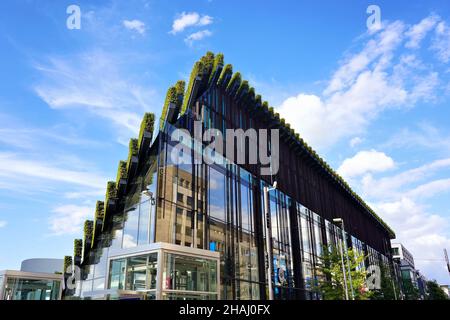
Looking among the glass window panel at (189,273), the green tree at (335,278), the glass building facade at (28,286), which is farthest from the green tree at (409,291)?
the glass building facade at (28,286)

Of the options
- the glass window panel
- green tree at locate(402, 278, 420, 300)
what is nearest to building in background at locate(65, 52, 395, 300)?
the glass window panel

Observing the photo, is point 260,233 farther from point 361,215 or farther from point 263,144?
point 361,215

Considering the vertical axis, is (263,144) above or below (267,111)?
below

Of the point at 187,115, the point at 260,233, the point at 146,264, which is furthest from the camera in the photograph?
the point at 260,233

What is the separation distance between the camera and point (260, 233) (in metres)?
32.7

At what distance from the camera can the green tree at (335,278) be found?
130ft

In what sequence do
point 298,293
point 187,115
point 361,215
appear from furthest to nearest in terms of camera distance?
point 361,215
point 298,293
point 187,115

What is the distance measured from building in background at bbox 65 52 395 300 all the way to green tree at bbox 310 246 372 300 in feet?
3.10

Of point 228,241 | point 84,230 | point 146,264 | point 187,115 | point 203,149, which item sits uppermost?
point 187,115

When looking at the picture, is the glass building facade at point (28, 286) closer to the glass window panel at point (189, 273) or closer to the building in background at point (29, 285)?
the building in background at point (29, 285)

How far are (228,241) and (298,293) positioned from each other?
1310 cm

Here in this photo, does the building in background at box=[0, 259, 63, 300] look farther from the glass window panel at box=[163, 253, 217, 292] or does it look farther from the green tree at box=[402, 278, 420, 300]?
the green tree at box=[402, 278, 420, 300]

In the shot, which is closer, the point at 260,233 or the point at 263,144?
the point at 260,233
